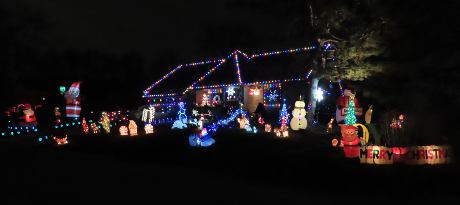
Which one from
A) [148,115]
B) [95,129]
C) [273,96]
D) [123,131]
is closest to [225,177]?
[123,131]

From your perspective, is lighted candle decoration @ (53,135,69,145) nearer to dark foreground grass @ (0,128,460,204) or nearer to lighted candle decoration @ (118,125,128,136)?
lighted candle decoration @ (118,125,128,136)

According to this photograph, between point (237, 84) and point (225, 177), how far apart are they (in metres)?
21.5

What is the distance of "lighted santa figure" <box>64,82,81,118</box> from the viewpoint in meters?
23.6

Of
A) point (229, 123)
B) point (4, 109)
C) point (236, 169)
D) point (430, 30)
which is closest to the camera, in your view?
point (430, 30)

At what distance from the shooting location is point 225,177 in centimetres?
1145

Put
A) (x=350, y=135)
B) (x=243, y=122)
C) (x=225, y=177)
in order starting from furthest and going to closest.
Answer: (x=243, y=122)
(x=350, y=135)
(x=225, y=177)

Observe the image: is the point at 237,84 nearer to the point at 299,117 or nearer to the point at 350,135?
the point at 299,117

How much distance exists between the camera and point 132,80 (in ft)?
183

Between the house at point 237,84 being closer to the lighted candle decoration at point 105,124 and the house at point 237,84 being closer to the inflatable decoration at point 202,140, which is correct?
the lighted candle decoration at point 105,124

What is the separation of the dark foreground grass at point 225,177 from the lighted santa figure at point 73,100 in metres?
7.28

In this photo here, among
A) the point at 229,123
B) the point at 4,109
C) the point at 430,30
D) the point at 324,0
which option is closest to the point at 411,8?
the point at 430,30

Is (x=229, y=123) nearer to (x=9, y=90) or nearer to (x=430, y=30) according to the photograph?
(x=430, y=30)

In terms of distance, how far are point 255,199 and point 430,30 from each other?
4075 mm

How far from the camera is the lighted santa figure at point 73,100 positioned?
77.5 ft
